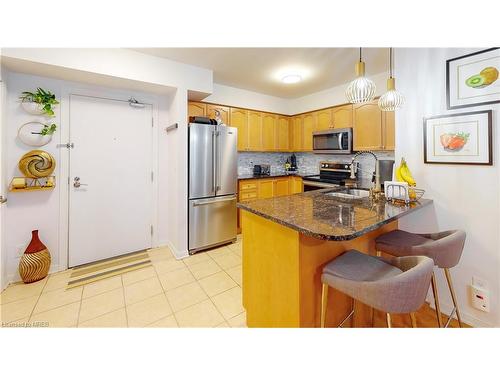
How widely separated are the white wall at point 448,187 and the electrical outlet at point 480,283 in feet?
0.08

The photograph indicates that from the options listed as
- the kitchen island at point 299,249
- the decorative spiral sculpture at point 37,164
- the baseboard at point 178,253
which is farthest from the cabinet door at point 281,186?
the decorative spiral sculpture at point 37,164

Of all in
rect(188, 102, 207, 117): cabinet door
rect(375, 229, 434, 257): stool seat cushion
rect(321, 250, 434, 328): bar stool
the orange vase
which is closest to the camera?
rect(321, 250, 434, 328): bar stool

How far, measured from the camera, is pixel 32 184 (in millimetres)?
2330

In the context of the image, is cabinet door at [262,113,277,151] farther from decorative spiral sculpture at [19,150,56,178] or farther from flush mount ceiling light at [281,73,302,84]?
decorative spiral sculpture at [19,150,56,178]

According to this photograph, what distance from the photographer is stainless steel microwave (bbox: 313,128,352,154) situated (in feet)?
11.5

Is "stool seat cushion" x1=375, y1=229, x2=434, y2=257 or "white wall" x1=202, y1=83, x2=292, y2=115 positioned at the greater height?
"white wall" x1=202, y1=83, x2=292, y2=115

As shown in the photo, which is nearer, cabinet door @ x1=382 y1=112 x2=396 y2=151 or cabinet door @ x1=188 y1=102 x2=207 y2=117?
cabinet door @ x1=382 y1=112 x2=396 y2=151

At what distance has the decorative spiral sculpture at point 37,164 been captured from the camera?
2.23 m

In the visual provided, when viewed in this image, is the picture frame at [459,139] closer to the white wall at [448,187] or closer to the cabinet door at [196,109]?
the white wall at [448,187]

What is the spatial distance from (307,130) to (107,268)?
3.83 meters

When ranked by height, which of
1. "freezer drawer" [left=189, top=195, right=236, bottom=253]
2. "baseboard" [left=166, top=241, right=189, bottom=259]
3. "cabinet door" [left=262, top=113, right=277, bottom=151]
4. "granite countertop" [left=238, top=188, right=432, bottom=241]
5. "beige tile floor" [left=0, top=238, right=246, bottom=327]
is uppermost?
"cabinet door" [left=262, top=113, right=277, bottom=151]

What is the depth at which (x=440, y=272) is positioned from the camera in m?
1.83

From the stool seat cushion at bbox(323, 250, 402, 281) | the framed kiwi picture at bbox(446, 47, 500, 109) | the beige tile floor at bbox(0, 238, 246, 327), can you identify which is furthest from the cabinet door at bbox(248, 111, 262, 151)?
the stool seat cushion at bbox(323, 250, 402, 281)

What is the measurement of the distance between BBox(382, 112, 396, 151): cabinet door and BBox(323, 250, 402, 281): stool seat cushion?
7.71 ft
